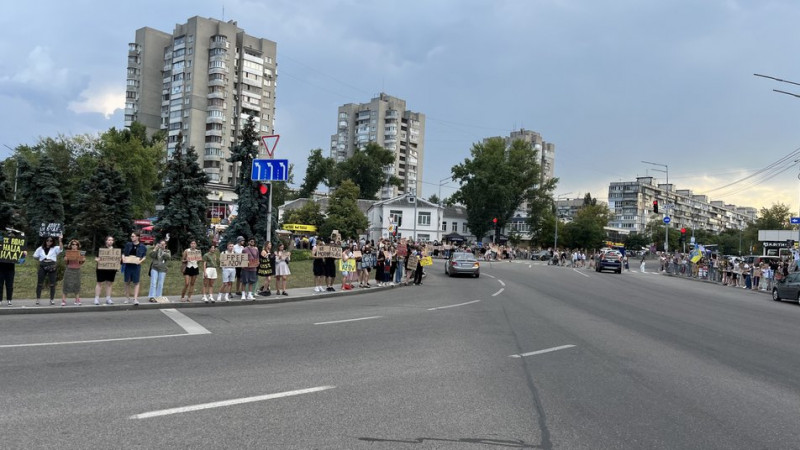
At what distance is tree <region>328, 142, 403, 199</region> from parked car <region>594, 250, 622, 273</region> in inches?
2689

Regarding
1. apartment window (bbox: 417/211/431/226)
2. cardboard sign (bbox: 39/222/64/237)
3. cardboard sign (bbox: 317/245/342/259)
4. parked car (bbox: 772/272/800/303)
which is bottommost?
parked car (bbox: 772/272/800/303)

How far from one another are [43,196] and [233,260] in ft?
104

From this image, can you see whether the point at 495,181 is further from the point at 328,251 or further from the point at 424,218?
the point at 328,251

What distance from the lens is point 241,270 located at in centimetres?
1667

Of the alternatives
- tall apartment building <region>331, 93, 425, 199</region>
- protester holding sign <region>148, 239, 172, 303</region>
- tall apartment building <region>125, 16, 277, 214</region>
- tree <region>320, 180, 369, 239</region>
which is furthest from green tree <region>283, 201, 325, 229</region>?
protester holding sign <region>148, 239, 172, 303</region>

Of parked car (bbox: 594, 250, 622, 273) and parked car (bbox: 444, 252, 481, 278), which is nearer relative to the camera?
parked car (bbox: 444, 252, 481, 278)

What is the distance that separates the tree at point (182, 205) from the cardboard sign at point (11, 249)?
1839 centimetres

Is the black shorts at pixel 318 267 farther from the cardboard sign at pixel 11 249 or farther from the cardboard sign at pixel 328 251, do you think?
the cardboard sign at pixel 11 249

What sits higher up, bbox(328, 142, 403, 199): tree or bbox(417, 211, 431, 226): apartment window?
bbox(328, 142, 403, 199): tree

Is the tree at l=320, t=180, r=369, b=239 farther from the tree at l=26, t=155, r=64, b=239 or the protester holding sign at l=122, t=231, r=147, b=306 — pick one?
the protester holding sign at l=122, t=231, r=147, b=306

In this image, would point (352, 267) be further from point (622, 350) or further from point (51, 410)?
point (51, 410)

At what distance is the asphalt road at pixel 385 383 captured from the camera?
4.95 metres

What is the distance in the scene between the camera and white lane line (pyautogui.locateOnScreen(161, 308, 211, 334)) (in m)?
10.5

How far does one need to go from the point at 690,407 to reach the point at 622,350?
11.8ft
